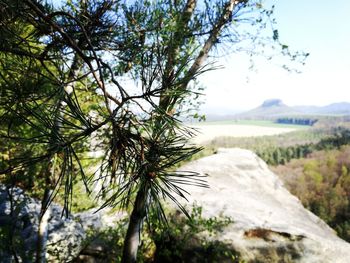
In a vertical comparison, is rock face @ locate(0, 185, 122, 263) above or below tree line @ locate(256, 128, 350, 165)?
above

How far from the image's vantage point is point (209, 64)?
1624 millimetres

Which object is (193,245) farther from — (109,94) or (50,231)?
(109,94)

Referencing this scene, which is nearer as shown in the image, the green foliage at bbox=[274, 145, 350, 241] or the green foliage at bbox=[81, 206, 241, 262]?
the green foliage at bbox=[81, 206, 241, 262]

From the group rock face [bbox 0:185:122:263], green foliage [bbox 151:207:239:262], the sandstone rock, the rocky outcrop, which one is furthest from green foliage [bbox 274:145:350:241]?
the sandstone rock

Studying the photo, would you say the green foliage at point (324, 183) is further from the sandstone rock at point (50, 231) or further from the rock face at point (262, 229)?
the sandstone rock at point (50, 231)

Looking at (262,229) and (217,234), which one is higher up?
(217,234)

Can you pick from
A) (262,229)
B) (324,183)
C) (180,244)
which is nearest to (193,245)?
(180,244)

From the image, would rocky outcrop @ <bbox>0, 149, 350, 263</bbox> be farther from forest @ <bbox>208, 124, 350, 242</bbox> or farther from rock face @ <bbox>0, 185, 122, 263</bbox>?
forest @ <bbox>208, 124, 350, 242</bbox>

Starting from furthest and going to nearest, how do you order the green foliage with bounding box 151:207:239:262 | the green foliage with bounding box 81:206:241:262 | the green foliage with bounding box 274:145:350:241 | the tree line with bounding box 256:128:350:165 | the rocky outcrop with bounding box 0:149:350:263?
the tree line with bounding box 256:128:350:165
the green foliage with bounding box 274:145:350:241
the green foliage with bounding box 151:207:239:262
the green foliage with bounding box 81:206:241:262
the rocky outcrop with bounding box 0:149:350:263

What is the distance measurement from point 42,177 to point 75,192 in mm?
1396

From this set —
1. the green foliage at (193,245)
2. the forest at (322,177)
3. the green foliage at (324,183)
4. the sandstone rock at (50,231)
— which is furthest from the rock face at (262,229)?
the green foliage at (324,183)

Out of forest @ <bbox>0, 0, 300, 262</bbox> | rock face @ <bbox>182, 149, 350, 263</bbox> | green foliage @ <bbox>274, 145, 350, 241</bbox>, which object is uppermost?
forest @ <bbox>0, 0, 300, 262</bbox>

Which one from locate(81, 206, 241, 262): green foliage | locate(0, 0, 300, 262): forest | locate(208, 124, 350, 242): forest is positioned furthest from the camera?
locate(208, 124, 350, 242): forest

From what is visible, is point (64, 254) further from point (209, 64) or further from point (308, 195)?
point (308, 195)
